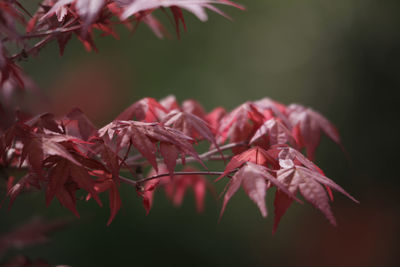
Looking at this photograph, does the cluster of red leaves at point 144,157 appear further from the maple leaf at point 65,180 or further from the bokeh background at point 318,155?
the bokeh background at point 318,155

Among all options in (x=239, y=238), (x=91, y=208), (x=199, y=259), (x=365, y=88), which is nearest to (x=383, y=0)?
(x=365, y=88)

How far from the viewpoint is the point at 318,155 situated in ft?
12.9

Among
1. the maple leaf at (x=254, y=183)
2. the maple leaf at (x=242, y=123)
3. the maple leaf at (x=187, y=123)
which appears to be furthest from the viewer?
the maple leaf at (x=242, y=123)

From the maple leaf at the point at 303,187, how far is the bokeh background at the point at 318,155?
277 centimetres

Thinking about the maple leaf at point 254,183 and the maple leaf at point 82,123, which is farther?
the maple leaf at point 82,123

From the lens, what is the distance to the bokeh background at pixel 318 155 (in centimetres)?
364

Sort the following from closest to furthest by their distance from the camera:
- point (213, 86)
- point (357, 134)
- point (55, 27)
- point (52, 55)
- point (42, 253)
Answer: point (55, 27), point (42, 253), point (357, 134), point (52, 55), point (213, 86)

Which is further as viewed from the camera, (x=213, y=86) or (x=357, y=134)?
(x=213, y=86)

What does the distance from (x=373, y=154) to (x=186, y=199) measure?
185cm

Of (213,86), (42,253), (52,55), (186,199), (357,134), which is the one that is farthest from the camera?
(213,86)

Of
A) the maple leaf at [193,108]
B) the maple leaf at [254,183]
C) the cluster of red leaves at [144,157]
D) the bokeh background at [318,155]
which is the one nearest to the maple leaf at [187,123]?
the cluster of red leaves at [144,157]

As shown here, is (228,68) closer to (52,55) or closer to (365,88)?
(365,88)

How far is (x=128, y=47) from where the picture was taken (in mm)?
5059

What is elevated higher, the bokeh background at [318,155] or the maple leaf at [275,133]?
the maple leaf at [275,133]
